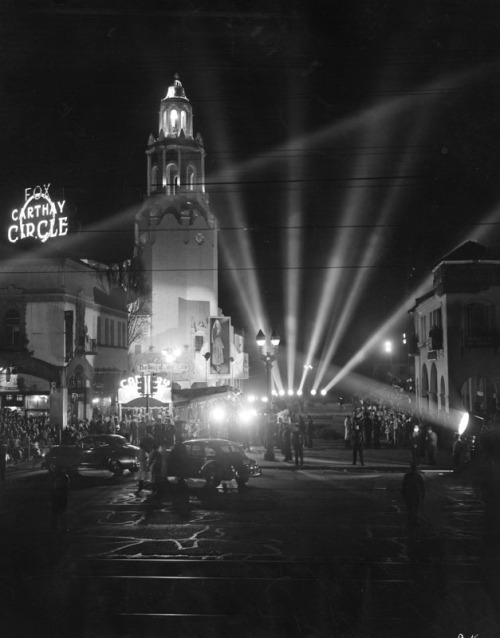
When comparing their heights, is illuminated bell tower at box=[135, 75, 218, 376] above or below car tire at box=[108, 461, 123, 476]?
above

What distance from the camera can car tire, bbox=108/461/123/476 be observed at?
966 inches

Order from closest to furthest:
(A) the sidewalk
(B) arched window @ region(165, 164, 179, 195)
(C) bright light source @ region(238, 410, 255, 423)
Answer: (A) the sidewalk
(C) bright light source @ region(238, 410, 255, 423)
(B) arched window @ region(165, 164, 179, 195)

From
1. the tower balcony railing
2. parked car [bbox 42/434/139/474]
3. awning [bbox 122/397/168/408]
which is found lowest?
parked car [bbox 42/434/139/474]

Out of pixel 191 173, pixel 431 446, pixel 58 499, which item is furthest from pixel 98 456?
pixel 191 173

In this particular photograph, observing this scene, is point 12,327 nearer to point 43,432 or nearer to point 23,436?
point 43,432

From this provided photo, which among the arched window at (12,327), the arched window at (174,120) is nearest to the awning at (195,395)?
the arched window at (12,327)

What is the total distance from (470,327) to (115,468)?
70.6ft

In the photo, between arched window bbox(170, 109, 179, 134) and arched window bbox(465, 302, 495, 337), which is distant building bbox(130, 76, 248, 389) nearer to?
arched window bbox(170, 109, 179, 134)

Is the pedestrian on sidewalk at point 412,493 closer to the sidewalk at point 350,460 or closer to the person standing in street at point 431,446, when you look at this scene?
the sidewalk at point 350,460

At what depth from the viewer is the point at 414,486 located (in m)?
13.9

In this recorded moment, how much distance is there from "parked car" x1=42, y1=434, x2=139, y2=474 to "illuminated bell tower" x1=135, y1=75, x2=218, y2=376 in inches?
1513

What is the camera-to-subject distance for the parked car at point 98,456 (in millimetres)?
24328

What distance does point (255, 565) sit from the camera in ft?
36.4

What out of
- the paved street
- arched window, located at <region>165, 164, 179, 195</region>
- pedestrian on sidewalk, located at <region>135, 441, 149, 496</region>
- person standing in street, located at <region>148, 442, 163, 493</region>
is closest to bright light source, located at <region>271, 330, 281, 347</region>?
pedestrian on sidewalk, located at <region>135, 441, 149, 496</region>
